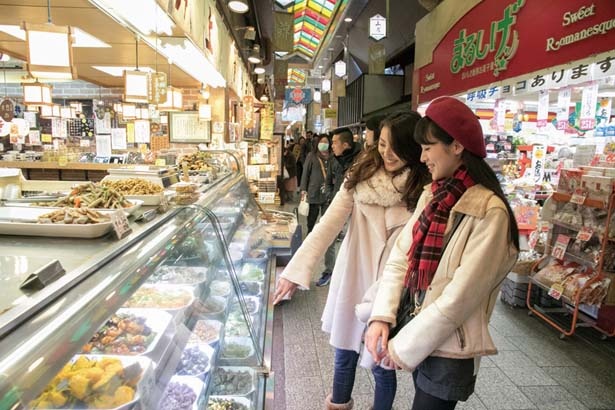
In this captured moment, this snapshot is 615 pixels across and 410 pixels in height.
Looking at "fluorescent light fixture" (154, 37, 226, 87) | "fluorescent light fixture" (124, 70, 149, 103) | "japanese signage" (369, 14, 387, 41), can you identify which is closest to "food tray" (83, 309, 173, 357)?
"fluorescent light fixture" (154, 37, 226, 87)

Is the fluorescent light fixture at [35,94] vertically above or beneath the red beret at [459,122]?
above

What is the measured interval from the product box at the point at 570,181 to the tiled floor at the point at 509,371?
1.44m

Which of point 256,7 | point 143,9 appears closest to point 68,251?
point 143,9

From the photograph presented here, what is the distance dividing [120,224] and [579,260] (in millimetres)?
4491

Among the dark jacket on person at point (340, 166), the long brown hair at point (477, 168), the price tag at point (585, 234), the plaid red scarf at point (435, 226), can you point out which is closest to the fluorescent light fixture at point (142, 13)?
the dark jacket on person at point (340, 166)

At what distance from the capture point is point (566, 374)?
3.63m

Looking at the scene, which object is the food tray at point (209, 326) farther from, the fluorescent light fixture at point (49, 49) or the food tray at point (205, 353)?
the fluorescent light fixture at point (49, 49)

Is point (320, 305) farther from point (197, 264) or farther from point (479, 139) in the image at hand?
point (479, 139)

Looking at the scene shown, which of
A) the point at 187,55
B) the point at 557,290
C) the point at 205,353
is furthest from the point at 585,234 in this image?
the point at 187,55

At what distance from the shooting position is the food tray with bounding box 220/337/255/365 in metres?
2.60

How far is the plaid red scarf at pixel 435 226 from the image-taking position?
1.71 m

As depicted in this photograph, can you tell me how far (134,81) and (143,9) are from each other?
1957mm

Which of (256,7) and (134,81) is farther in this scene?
(256,7)

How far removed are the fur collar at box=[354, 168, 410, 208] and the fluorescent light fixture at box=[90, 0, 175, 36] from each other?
256 cm
